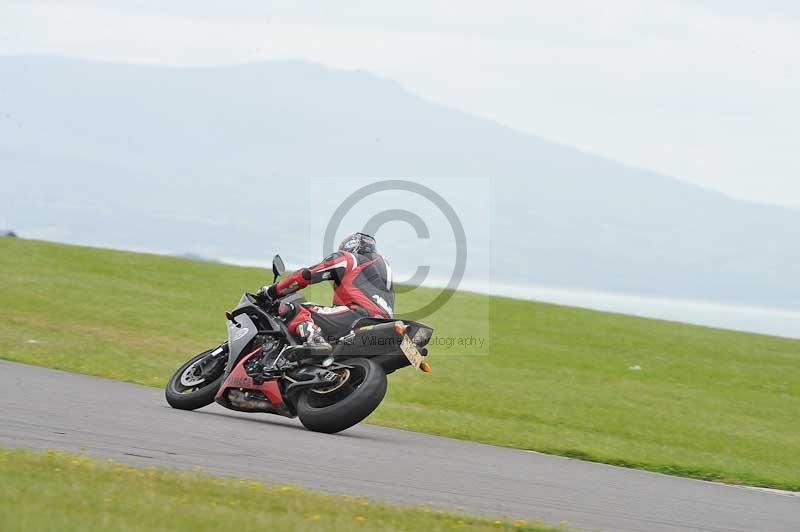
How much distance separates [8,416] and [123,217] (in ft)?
Result: 329

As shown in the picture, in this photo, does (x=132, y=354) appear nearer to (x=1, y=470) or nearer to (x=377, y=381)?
(x=377, y=381)

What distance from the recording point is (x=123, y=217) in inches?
4227

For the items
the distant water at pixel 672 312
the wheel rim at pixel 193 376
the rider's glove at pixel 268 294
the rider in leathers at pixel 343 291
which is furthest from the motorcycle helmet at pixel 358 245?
the distant water at pixel 672 312

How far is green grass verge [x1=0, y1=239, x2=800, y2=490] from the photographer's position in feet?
50.0

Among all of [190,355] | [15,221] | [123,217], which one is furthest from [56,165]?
[190,355]

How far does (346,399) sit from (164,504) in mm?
4498

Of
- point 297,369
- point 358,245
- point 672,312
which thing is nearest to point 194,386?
point 297,369

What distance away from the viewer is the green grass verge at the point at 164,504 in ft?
20.7

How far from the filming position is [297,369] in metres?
11.8

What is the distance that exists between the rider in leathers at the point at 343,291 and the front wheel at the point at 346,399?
463mm

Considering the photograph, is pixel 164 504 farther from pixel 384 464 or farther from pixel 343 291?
pixel 343 291

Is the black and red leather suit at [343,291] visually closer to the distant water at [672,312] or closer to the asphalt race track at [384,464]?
the asphalt race track at [384,464]

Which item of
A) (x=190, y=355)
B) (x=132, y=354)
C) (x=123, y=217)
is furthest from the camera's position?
(x=123, y=217)

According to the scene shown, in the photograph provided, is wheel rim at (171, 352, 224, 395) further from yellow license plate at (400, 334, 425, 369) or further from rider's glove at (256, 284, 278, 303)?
yellow license plate at (400, 334, 425, 369)
